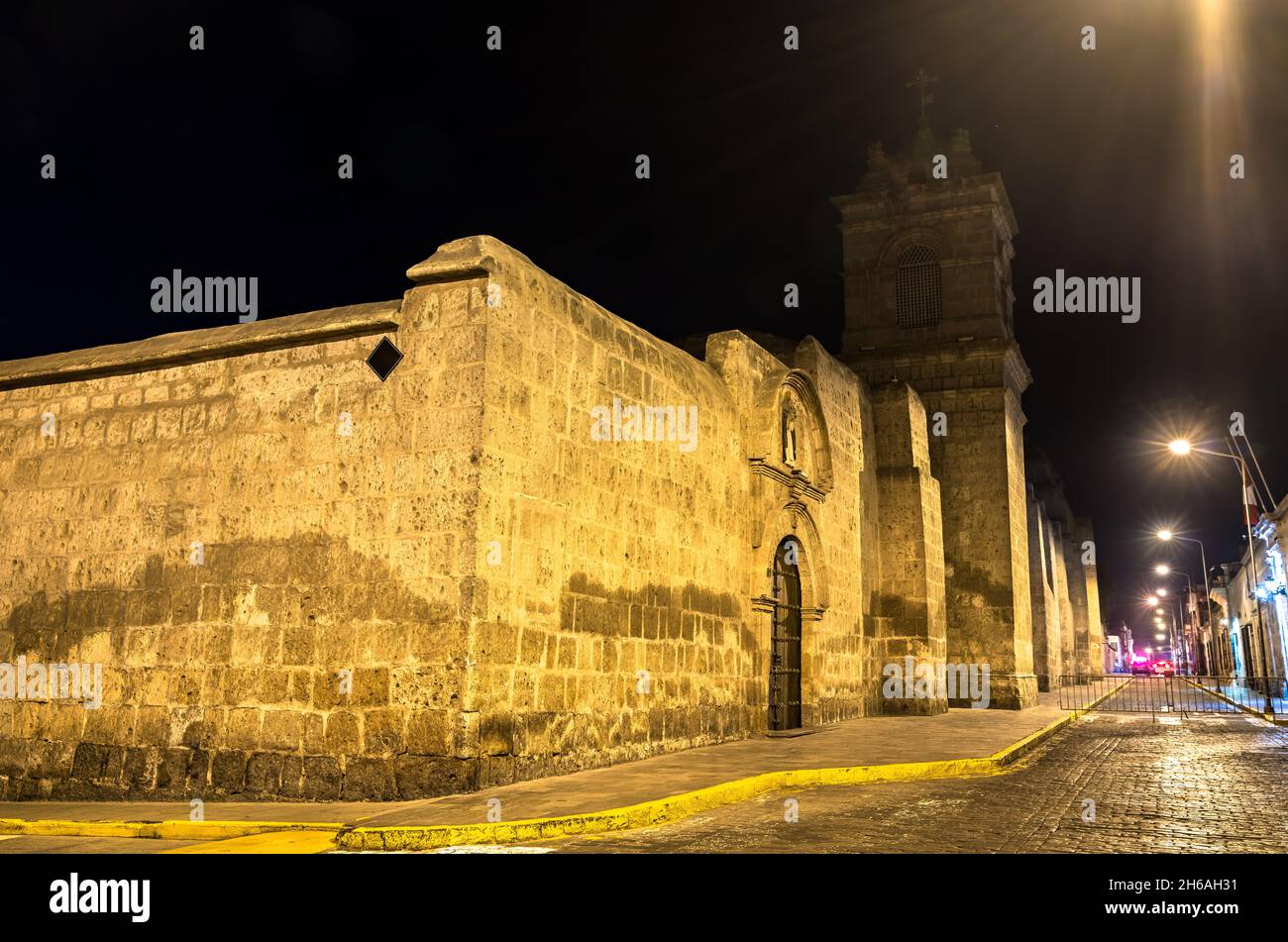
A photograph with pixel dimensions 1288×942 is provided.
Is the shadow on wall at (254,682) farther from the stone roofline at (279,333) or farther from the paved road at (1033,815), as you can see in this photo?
the paved road at (1033,815)

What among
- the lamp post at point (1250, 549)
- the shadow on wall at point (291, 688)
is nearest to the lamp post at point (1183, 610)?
the lamp post at point (1250, 549)

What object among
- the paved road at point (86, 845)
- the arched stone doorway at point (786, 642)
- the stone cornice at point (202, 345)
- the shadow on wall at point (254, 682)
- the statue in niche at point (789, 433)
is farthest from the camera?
the statue in niche at point (789, 433)

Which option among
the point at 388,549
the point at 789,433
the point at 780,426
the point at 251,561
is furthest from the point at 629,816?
the point at 789,433

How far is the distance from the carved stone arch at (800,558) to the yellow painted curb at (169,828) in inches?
282

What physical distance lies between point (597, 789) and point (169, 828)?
114 inches

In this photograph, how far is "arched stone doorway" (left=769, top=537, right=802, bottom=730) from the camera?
526 inches

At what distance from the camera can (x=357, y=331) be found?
8539 mm

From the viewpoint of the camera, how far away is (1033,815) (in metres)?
7.17

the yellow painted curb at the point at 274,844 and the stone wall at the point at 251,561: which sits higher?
the stone wall at the point at 251,561

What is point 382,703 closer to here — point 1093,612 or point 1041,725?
point 1041,725

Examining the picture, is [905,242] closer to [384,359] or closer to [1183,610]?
[384,359]

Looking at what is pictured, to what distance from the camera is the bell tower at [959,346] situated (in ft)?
70.8

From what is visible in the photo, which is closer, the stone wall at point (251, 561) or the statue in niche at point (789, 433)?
the stone wall at point (251, 561)
